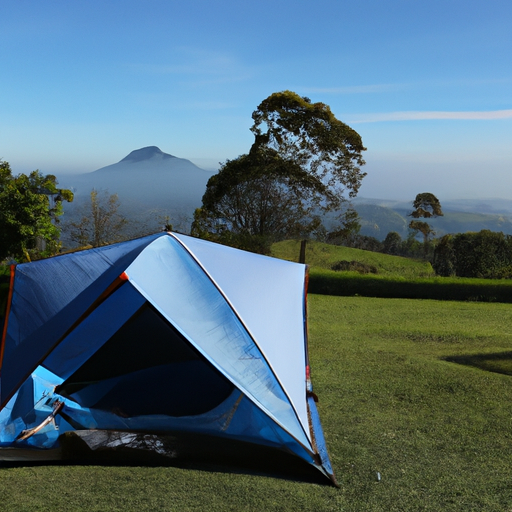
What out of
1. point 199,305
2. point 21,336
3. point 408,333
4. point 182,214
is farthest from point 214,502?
point 182,214

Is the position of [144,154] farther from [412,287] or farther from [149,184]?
[412,287]

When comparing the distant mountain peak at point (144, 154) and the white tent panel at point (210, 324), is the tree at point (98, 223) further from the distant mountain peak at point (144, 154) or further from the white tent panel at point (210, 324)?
the distant mountain peak at point (144, 154)

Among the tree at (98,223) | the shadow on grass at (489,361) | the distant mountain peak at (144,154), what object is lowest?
the shadow on grass at (489,361)

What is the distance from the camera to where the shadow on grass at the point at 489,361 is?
22.6ft

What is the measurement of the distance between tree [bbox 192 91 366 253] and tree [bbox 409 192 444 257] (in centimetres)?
1026

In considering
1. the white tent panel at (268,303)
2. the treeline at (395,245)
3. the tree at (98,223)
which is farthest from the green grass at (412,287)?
the treeline at (395,245)

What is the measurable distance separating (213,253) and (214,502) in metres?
2.26

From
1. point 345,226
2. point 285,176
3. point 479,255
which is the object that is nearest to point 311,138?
point 285,176

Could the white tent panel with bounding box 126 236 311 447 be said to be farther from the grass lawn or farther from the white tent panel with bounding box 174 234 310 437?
the grass lawn

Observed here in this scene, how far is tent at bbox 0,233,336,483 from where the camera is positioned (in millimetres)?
4105

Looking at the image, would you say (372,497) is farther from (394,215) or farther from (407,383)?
(394,215)

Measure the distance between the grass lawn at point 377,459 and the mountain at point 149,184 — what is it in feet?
42.3

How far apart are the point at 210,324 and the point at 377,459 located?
65.5 inches

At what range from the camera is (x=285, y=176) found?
64.7 ft
